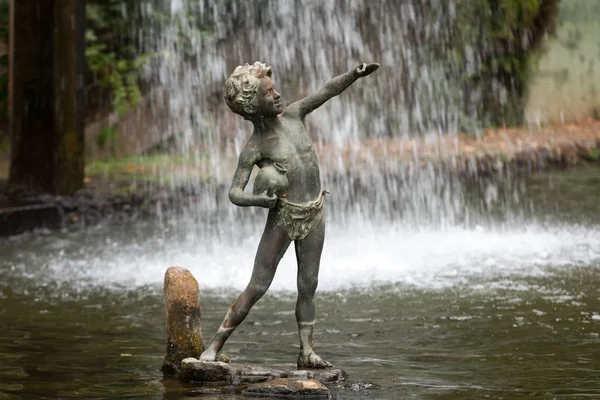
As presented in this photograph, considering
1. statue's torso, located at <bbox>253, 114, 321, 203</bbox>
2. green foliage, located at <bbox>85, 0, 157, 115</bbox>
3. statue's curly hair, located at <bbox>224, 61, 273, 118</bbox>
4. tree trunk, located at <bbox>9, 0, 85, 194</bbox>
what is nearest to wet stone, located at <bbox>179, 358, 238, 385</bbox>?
statue's torso, located at <bbox>253, 114, 321, 203</bbox>

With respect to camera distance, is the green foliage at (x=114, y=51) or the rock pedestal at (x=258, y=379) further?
the green foliage at (x=114, y=51)

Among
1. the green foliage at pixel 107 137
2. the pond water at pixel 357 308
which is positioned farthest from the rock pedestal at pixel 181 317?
the green foliage at pixel 107 137

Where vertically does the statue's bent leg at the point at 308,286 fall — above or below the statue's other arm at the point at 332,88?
below

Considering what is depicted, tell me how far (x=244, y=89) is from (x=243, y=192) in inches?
20.8

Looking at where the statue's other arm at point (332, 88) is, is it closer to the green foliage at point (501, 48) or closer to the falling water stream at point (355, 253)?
the falling water stream at point (355, 253)

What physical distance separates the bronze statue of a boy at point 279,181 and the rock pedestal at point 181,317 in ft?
0.67

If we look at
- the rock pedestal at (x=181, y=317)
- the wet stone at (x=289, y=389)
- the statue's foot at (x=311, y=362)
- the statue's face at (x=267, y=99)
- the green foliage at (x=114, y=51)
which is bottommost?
Answer: the wet stone at (x=289, y=389)

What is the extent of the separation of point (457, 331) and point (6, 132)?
12.6 meters

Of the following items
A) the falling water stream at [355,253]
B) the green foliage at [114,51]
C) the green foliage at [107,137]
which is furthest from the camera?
the green foliage at [107,137]

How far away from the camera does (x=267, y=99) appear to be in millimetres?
5496

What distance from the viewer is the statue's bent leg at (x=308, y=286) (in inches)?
221

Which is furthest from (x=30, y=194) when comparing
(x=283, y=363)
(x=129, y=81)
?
(x=283, y=363)

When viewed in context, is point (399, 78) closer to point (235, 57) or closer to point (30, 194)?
point (235, 57)

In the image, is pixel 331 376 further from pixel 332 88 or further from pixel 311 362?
pixel 332 88
